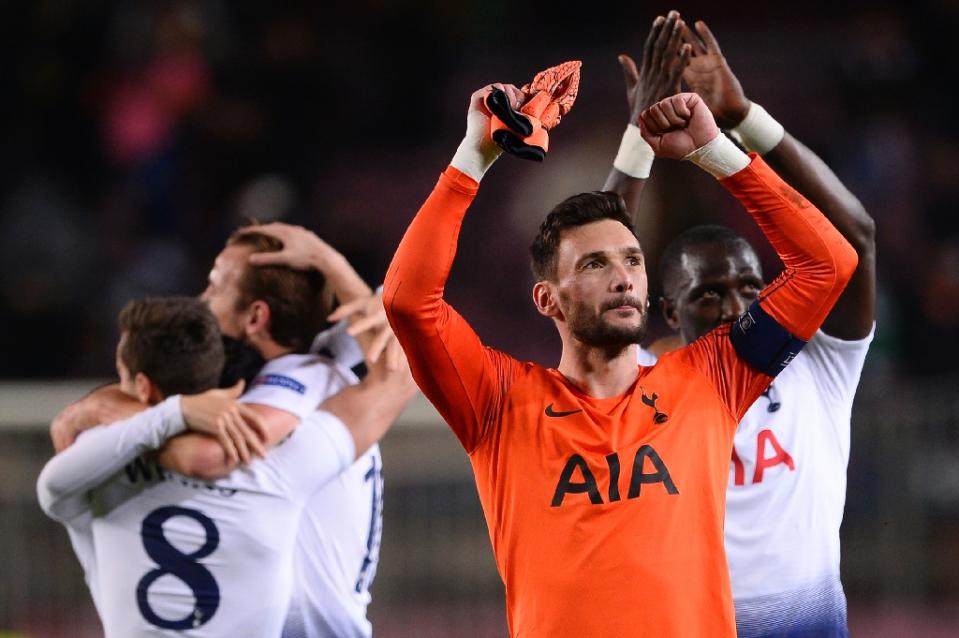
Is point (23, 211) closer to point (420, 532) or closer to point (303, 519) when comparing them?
point (420, 532)

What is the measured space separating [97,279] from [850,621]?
5.58 metres

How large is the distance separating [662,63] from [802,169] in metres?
0.59

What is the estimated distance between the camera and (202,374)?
15.2ft

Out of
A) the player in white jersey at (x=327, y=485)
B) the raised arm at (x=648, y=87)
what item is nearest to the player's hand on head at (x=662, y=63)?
the raised arm at (x=648, y=87)

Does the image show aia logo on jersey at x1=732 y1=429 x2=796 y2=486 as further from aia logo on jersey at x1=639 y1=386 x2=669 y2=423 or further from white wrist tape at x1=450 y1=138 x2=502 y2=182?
white wrist tape at x1=450 y1=138 x2=502 y2=182

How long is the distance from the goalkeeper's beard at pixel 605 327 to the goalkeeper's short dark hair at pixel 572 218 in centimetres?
16

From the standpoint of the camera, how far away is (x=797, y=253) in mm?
3572

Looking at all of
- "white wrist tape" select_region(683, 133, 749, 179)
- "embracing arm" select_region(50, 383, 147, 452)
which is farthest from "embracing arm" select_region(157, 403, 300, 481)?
"white wrist tape" select_region(683, 133, 749, 179)

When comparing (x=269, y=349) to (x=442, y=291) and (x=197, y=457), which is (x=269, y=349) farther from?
(x=442, y=291)

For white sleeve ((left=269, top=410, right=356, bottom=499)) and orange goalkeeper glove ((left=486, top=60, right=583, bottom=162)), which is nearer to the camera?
orange goalkeeper glove ((left=486, top=60, right=583, bottom=162))

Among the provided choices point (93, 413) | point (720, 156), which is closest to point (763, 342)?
point (720, 156)

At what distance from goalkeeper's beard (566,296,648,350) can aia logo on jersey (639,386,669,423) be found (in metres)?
0.14

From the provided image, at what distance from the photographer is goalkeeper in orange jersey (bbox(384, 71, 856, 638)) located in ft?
11.0

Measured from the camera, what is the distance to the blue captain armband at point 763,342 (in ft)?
11.8
